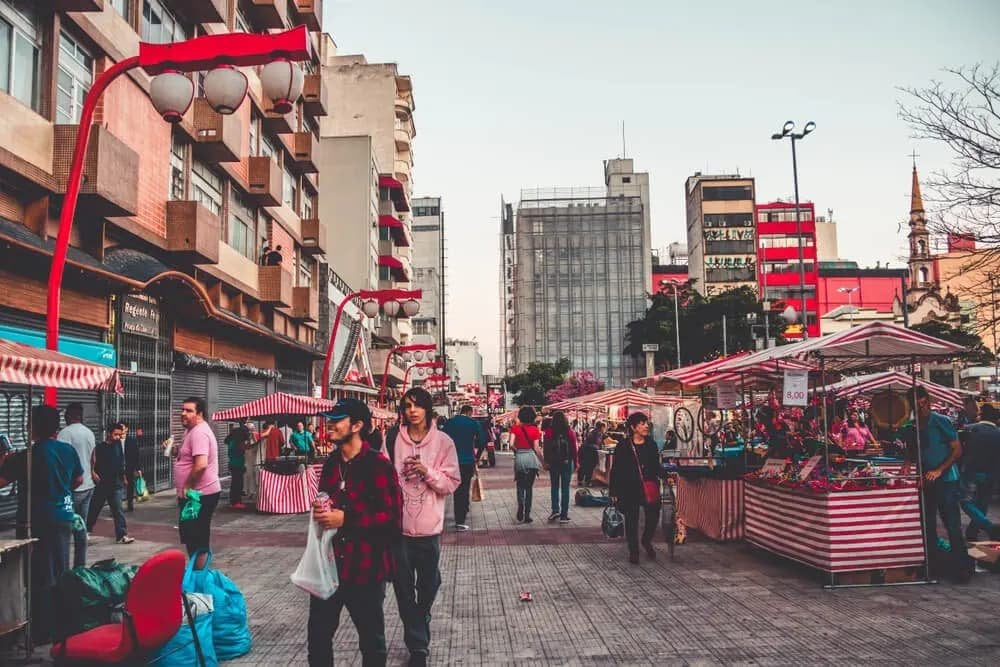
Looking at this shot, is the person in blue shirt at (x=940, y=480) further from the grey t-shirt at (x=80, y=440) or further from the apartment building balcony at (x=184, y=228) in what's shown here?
the apartment building balcony at (x=184, y=228)

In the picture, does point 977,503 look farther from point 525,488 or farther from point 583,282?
point 583,282

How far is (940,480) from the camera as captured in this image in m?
8.89

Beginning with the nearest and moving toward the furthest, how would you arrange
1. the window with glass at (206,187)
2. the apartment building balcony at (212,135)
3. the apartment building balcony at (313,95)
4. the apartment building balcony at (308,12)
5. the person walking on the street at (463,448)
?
the person walking on the street at (463,448) → the apartment building balcony at (212,135) → the window with glass at (206,187) → the apartment building balcony at (308,12) → the apartment building balcony at (313,95)

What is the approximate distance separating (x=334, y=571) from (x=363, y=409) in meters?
0.93

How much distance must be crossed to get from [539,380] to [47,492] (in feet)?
259

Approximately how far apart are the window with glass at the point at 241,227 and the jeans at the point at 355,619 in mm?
21065

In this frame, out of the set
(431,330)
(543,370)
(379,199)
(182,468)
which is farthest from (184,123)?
(431,330)

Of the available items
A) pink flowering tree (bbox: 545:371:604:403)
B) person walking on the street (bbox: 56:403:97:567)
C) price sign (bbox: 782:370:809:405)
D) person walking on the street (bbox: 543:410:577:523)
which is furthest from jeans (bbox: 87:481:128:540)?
pink flowering tree (bbox: 545:371:604:403)

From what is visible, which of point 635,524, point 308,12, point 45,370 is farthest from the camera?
point 308,12

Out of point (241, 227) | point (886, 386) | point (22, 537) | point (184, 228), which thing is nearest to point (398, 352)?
point (241, 227)

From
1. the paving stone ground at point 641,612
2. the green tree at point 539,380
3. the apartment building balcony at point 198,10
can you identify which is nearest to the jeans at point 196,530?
the paving stone ground at point 641,612

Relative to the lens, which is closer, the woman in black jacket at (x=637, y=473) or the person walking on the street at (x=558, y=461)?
the woman in black jacket at (x=637, y=473)

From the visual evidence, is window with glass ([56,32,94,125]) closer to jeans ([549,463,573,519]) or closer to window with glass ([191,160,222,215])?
window with glass ([191,160,222,215])

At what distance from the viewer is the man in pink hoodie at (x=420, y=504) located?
5535mm
